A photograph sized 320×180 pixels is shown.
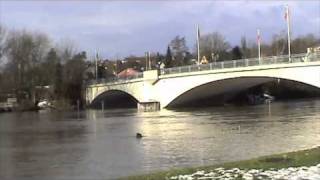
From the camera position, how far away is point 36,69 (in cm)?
11225

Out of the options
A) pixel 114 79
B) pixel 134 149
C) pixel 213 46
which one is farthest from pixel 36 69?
pixel 134 149

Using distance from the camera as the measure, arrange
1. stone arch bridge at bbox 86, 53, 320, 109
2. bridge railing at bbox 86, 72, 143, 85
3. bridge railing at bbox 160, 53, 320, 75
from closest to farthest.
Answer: bridge railing at bbox 160, 53, 320, 75 < stone arch bridge at bbox 86, 53, 320, 109 < bridge railing at bbox 86, 72, 143, 85

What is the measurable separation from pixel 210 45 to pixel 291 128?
10364 centimetres

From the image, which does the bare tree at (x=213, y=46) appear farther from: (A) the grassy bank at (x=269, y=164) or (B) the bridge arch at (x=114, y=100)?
(A) the grassy bank at (x=269, y=164)

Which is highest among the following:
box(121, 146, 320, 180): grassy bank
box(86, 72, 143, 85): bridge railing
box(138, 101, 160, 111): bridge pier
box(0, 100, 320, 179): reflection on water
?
box(86, 72, 143, 85): bridge railing

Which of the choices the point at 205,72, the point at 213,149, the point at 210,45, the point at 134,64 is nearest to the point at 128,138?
the point at 213,149

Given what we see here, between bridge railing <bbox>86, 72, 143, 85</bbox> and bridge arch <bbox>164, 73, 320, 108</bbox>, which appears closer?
bridge arch <bbox>164, 73, 320, 108</bbox>

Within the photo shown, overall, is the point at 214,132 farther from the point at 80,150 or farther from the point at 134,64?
the point at 134,64

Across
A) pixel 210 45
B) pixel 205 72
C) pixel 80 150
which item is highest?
pixel 210 45

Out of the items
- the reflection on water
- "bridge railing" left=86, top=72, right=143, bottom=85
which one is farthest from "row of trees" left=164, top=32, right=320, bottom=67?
the reflection on water

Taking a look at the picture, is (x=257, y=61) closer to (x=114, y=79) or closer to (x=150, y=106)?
(x=150, y=106)

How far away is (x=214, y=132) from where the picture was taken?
134ft

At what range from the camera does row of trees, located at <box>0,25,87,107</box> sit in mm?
109750

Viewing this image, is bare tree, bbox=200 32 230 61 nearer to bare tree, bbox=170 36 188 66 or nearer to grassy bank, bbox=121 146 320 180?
bare tree, bbox=170 36 188 66
